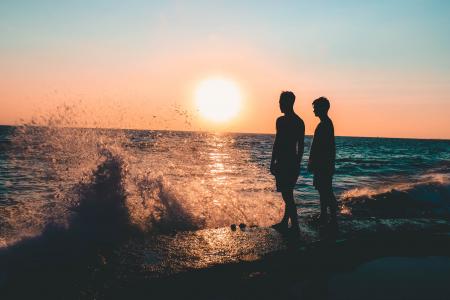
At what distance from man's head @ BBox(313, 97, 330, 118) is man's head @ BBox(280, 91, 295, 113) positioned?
49cm

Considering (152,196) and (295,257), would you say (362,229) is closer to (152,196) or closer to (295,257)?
(295,257)

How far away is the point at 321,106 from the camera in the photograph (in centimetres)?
567

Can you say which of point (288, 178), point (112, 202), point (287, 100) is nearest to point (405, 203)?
point (288, 178)

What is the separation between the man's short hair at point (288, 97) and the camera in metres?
5.40

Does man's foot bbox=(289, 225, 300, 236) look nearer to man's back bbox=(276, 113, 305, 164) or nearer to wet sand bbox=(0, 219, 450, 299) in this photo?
wet sand bbox=(0, 219, 450, 299)

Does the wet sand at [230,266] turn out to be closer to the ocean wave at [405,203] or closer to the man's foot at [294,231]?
the man's foot at [294,231]

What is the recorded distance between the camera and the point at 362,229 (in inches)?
232

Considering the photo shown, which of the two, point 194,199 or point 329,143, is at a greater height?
point 329,143

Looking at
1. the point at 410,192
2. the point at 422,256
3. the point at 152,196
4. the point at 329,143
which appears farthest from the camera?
the point at 410,192

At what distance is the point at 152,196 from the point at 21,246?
106 inches

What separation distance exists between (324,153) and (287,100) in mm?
1095

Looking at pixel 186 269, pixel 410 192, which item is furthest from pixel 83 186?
pixel 410 192

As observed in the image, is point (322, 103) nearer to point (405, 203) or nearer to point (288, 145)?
point (288, 145)

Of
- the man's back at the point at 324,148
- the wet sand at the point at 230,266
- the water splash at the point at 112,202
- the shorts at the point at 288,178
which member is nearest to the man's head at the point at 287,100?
the man's back at the point at 324,148
